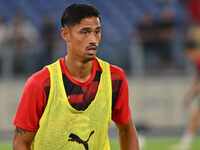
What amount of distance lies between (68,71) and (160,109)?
9.80 meters

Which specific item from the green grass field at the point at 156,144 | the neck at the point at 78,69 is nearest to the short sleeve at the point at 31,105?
the neck at the point at 78,69

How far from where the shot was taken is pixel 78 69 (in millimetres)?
4125

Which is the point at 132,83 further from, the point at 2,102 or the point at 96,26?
the point at 96,26

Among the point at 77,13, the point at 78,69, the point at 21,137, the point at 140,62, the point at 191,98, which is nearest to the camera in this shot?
the point at 77,13

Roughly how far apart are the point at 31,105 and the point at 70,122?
33 centimetres

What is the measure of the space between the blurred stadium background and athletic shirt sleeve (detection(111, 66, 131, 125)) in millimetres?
8273

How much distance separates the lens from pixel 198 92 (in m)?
12.1

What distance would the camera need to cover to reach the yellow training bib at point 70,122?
3990 mm

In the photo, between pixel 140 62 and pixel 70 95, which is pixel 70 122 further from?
pixel 140 62

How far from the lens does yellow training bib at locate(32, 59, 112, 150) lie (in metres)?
3.99

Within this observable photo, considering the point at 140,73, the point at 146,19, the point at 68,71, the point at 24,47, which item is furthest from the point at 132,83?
the point at 68,71

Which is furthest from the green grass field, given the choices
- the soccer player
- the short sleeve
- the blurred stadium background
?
the short sleeve

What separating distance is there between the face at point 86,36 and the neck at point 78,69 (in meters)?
0.13

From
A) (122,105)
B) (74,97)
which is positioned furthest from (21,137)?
(122,105)
